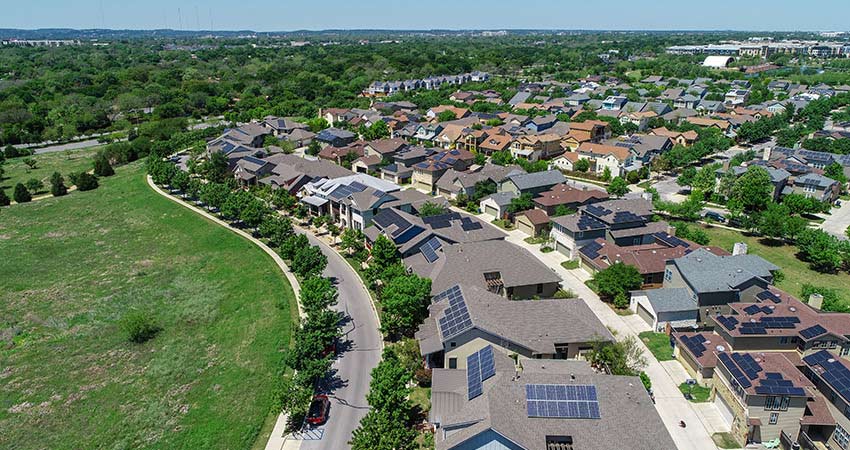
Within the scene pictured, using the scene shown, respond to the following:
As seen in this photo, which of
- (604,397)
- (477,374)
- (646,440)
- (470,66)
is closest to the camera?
(646,440)

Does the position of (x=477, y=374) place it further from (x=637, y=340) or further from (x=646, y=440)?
(x=637, y=340)

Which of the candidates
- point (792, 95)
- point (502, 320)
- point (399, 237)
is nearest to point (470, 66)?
point (792, 95)

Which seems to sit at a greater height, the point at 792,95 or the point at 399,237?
the point at 792,95

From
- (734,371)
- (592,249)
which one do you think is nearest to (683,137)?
(592,249)

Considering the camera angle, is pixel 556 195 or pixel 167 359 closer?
pixel 167 359

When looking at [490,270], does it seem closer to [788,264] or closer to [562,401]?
[562,401]

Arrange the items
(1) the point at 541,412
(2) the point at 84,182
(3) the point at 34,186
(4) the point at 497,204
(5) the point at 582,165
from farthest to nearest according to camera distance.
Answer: (2) the point at 84,182 < (5) the point at 582,165 < (3) the point at 34,186 < (4) the point at 497,204 < (1) the point at 541,412

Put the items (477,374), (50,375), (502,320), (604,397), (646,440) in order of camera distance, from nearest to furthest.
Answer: (646,440) < (604,397) < (477,374) < (502,320) < (50,375)
